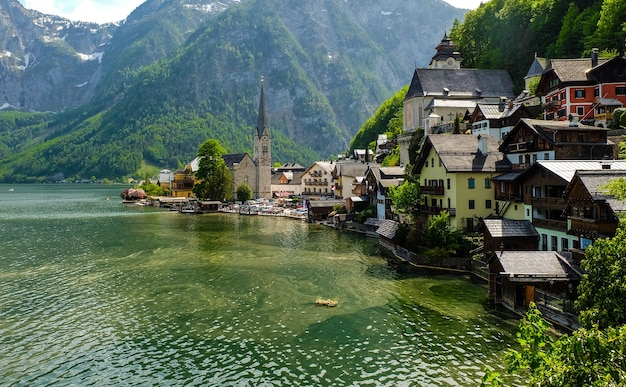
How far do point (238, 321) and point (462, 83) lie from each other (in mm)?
73093

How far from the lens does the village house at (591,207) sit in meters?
26.9

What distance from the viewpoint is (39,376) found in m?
21.9

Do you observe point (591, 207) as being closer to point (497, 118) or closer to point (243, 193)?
point (497, 118)

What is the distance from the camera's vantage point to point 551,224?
34.6 m

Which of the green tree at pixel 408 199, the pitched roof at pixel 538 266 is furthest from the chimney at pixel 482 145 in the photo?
the pitched roof at pixel 538 266

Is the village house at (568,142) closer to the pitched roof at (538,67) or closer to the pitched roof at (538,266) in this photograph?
the pitched roof at (538,266)

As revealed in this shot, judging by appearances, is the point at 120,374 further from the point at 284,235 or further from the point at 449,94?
the point at 449,94

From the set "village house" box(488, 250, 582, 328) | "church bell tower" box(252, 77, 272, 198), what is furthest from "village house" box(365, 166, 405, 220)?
"church bell tower" box(252, 77, 272, 198)

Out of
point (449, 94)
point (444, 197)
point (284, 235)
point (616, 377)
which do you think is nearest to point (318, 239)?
point (284, 235)

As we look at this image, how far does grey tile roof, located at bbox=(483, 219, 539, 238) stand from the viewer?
36.8 meters

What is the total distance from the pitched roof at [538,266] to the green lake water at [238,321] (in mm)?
3235

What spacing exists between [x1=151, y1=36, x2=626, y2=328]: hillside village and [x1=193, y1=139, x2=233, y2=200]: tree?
131ft

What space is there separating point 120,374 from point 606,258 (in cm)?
2232

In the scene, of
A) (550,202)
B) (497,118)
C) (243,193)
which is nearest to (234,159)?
(243,193)
